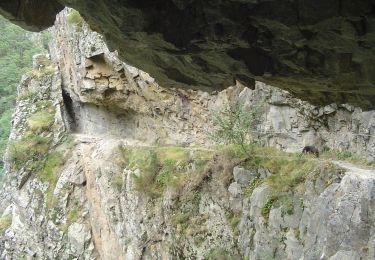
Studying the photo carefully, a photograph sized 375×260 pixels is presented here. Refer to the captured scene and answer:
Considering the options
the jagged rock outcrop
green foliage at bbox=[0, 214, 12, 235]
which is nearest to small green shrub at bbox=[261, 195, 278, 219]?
the jagged rock outcrop

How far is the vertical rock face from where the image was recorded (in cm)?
1095

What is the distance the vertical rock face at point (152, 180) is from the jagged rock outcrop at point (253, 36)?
3437 millimetres

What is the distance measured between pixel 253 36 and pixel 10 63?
4693 cm

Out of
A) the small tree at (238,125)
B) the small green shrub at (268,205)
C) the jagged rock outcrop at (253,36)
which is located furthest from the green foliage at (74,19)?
the jagged rock outcrop at (253,36)

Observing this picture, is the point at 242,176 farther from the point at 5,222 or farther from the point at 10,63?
the point at 10,63

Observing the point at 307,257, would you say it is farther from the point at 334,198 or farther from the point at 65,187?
the point at 65,187

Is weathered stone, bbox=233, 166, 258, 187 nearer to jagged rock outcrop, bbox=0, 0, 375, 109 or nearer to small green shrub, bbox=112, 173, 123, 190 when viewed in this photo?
jagged rock outcrop, bbox=0, 0, 375, 109

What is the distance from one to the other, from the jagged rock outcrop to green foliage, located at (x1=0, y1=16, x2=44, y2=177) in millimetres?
39417

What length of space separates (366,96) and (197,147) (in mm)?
11825

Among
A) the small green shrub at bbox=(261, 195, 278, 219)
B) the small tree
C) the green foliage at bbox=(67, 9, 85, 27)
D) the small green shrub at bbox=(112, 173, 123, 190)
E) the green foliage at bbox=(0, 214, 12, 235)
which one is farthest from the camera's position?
the green foliage at bbox=(0, 214, 12, 235)

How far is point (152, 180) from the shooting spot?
18.0 m

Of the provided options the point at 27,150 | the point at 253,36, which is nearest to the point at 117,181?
the point at 27,150

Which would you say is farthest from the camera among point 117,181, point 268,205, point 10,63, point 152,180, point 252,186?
point 10,63

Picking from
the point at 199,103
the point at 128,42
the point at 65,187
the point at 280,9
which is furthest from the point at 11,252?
the point at 280,9
